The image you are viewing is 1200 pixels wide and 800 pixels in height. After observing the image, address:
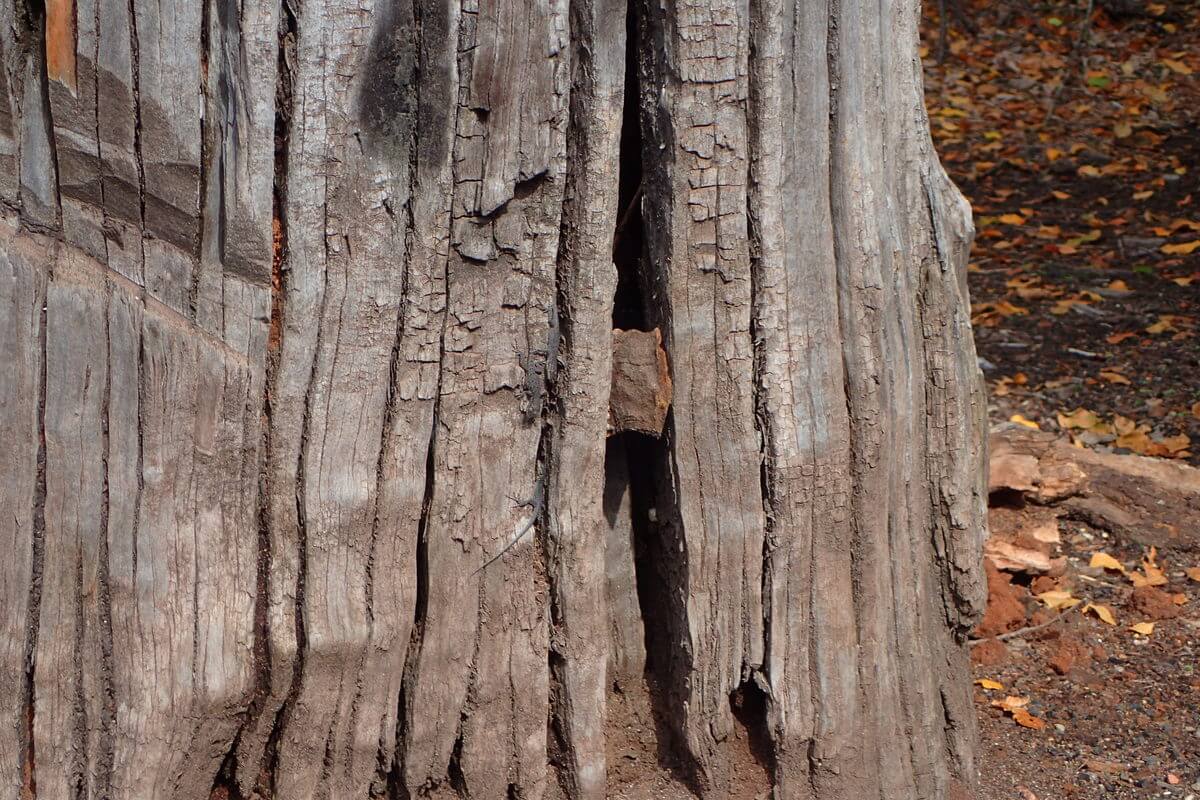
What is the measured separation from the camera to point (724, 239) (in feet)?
7.07

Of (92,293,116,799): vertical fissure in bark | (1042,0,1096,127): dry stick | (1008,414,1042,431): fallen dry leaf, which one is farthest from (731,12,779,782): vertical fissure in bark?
(1042,0,1096,127): dry stick

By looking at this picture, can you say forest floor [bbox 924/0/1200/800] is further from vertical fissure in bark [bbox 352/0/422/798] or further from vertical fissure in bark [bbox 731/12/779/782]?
vertical fissure in bark [bbox 352/0/422/798]

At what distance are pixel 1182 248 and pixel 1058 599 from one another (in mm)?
3799

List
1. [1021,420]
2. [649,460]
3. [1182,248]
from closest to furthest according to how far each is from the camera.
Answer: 1. [649,460]
2. [1021,420]
3. [1182,248]

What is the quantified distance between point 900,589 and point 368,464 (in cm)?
109

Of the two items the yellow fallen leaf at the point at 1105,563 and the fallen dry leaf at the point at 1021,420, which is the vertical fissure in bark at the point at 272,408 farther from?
the fallen dry leaf at the point at 1021,420

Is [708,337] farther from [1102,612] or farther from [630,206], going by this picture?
[1102,612]

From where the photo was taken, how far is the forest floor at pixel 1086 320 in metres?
2.96

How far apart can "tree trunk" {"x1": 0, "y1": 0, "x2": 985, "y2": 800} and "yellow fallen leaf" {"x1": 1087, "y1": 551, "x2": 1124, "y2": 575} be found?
1372mm

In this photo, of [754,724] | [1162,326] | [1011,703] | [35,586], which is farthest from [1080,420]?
[35,586]

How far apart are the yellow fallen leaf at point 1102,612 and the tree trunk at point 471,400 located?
1.12 metres

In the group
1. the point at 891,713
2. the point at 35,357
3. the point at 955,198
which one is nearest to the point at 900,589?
the point at 891,713

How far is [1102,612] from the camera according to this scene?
11.2 feet

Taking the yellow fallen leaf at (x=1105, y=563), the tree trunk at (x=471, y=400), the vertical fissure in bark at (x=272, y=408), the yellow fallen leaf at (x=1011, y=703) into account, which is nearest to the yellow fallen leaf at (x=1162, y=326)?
the yellow fallen leaf at (x=1105, y=563)
